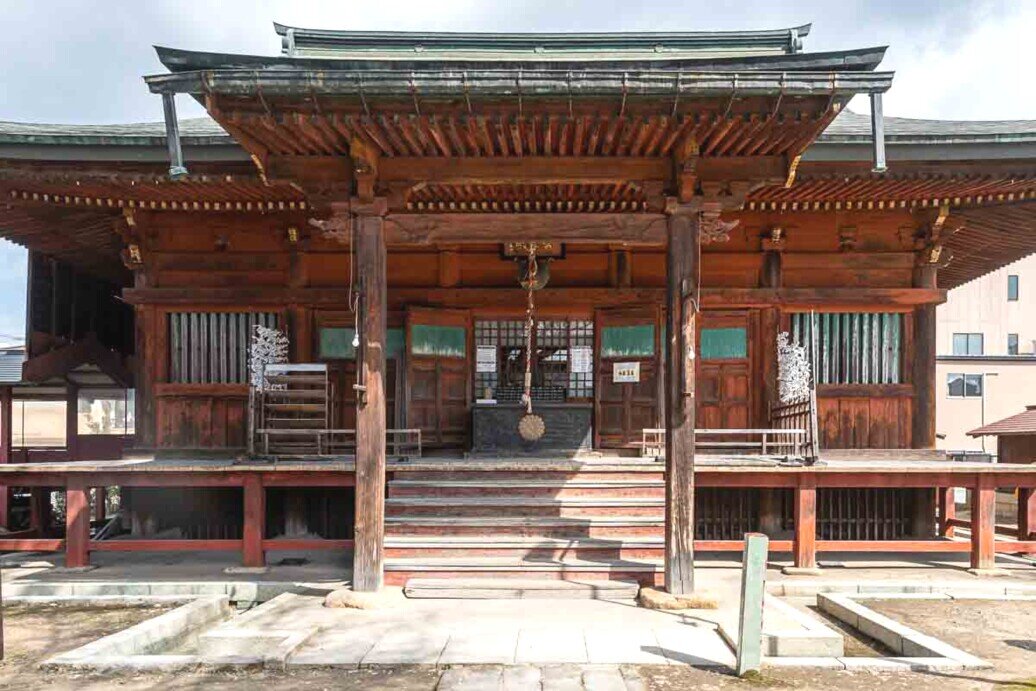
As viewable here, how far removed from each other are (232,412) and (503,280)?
4543mm

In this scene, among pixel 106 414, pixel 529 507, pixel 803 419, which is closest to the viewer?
pixel 529 507

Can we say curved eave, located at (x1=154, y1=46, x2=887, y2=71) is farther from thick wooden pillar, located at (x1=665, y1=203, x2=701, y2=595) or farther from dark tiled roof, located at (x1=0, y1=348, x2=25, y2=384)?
dark tiled roof, located at (x1=0, y1=348, x2=25, y2=384)

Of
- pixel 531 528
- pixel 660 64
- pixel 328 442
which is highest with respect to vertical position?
pixel 660 64

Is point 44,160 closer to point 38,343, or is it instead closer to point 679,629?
point 38,343

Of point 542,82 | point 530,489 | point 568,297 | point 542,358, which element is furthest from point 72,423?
point 542,82

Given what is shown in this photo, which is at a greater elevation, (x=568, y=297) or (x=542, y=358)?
(x=568, y=297)

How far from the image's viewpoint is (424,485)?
9.28m

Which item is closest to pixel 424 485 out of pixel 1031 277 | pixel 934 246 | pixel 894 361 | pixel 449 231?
pixel 449 231

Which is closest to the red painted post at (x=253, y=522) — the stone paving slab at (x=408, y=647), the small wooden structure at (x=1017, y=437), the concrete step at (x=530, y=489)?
the concrete step at (x=530, y=489)

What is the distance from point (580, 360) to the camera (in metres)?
12.0

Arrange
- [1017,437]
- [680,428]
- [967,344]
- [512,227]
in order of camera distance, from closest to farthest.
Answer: [680,428], [512,227], [1017,437], [967,344]

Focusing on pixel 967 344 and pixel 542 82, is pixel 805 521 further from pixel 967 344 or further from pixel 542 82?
pixel 967 344

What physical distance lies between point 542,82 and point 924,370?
779 cm

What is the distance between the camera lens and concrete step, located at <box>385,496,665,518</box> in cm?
892
